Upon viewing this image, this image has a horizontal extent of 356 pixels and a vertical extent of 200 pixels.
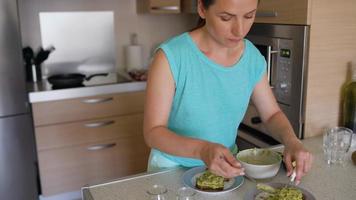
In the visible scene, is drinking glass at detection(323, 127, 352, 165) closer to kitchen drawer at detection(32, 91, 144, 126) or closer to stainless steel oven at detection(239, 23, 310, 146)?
stainless steel oven at detection(239, 23, 310, 146)

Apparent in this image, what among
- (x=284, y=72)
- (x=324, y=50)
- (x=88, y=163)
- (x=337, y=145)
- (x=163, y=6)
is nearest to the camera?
(x=337, y=145)

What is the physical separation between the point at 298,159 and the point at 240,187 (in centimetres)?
17

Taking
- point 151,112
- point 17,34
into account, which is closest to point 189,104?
point 151,112

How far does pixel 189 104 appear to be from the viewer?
1.10 metres

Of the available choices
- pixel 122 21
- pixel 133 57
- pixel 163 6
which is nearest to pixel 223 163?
pixel 163 6

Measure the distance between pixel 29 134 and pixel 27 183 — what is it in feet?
1.01

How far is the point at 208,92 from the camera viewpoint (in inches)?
43.7

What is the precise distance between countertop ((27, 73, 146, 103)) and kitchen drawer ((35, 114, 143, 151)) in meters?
0.18

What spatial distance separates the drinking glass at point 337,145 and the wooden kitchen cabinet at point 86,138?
4.47 ft

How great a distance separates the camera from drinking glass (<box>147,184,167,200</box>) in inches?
37.1

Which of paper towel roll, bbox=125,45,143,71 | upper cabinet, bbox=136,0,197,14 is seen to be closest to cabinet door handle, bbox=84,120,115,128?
paper towel roll, bbox=125,45,143,71

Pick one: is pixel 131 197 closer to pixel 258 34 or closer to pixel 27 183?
pixel 258 34

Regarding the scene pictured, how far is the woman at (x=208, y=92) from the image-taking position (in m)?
0.97

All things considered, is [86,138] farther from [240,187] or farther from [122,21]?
[240,187]
